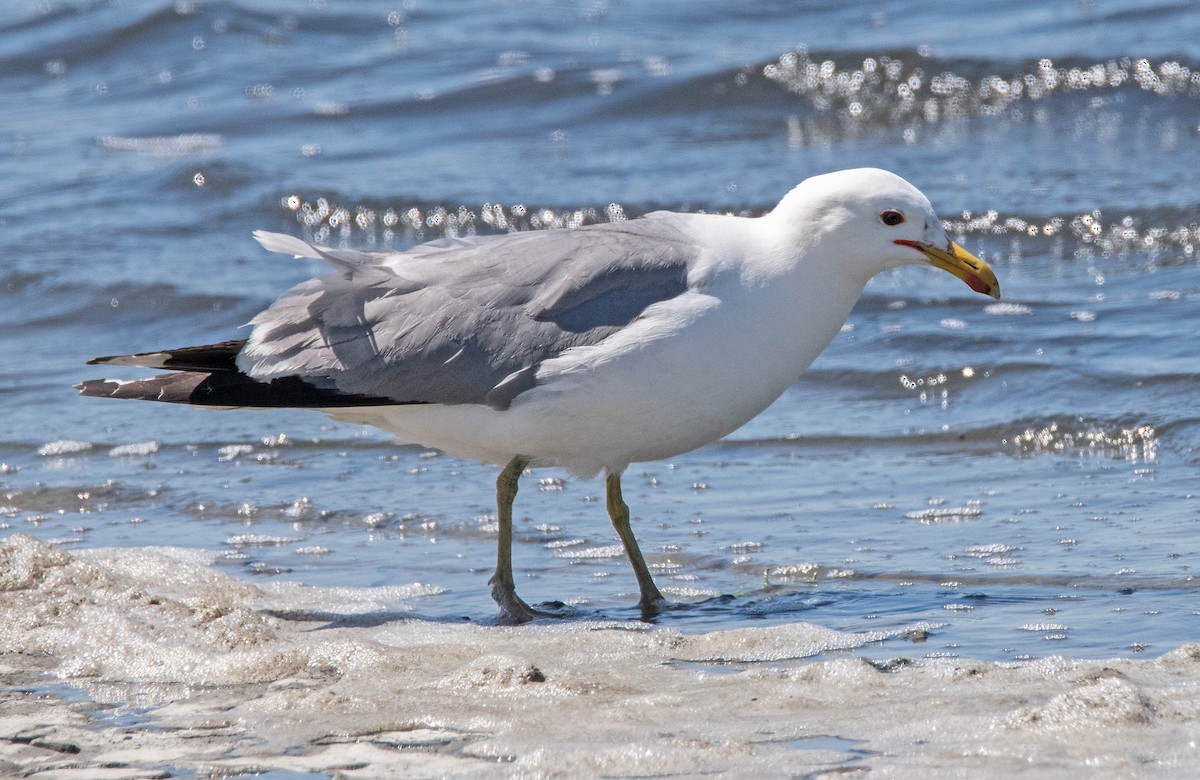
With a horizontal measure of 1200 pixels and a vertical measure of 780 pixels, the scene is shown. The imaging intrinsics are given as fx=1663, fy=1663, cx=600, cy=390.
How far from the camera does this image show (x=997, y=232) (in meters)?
11.4

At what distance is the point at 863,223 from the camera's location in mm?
5457

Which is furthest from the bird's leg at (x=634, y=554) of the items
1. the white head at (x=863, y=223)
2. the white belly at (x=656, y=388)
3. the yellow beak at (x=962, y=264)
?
the yellow beak at (x=962, y=264)

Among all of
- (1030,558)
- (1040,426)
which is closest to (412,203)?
(1040,426)

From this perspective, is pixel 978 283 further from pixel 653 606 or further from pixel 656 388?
pixel 653 606

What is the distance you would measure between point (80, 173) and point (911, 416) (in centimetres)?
905

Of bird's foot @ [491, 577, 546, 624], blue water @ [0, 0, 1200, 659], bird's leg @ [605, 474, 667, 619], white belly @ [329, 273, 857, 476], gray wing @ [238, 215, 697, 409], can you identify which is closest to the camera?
white belly @ [329, 273, 857, 476]

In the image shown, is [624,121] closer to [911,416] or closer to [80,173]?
[80,173]

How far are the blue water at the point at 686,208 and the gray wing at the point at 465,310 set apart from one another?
0.82 metres

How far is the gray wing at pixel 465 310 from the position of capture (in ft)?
17.5

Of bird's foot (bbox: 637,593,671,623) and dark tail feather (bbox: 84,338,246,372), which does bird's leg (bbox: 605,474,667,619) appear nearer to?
bird's foot (bbox: 637,593,671,623)

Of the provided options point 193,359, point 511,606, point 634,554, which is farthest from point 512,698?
point 193,359

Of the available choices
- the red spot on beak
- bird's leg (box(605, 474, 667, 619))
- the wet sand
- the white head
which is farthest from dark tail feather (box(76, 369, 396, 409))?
the red spot on beak

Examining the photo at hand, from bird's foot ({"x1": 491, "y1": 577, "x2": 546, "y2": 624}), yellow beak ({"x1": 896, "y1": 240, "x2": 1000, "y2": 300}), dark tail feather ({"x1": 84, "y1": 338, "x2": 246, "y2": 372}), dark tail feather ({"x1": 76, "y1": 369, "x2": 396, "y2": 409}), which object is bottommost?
bird's foot ({"x1": 491, "y1": 577, "x2": 546, "y2": 624})

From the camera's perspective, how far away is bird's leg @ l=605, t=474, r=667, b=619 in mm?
5555
